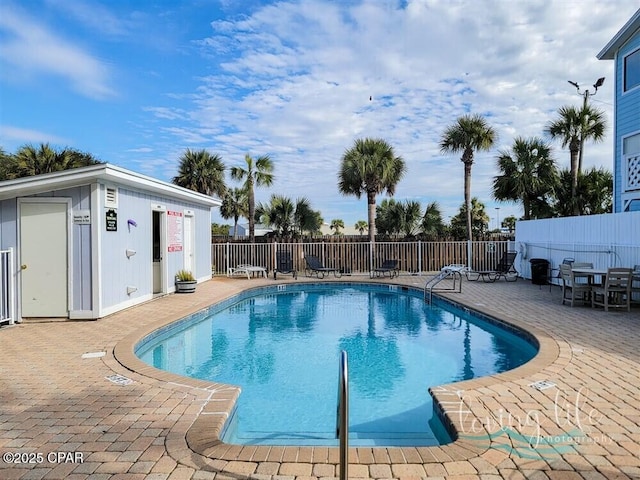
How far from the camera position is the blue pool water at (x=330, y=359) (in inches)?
167

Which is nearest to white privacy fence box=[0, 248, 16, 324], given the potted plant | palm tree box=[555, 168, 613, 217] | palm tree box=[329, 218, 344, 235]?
the potted plant

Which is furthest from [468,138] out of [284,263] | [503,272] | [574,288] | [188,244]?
[188,244]

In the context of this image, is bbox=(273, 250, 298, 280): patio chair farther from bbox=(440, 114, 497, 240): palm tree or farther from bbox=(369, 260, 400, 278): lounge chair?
bbox=(440, 114, 497, 240): palm tree

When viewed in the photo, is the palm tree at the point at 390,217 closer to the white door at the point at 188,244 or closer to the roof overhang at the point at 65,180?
the white door at the point at 188,244

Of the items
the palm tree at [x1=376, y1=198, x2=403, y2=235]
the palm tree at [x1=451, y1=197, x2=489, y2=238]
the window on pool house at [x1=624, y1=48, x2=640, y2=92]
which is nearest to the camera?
the window on pool house at [x1=624, y1=48, x2=640, y2=92]

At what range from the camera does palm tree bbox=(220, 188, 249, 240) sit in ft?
99.6

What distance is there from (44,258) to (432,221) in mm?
15281

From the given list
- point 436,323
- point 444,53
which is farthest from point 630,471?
point 444,53

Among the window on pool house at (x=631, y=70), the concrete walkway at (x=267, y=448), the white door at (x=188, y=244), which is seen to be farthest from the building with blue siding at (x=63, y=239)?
the window on pool house at (x=631, y=70)

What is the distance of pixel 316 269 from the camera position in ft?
53.1

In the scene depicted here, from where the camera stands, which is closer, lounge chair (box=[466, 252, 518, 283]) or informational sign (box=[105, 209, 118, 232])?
informational sign (box=[105, 209, 118, 232])

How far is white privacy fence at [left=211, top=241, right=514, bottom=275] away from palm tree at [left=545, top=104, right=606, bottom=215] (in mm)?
5560

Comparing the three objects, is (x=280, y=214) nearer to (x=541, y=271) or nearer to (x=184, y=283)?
(x=184, y=283)

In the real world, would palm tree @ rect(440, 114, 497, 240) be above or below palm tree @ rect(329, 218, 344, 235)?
above
